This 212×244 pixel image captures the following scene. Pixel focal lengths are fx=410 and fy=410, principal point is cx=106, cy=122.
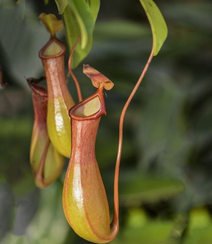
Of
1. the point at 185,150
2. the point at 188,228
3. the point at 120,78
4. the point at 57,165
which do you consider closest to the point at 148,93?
the point at 120,78


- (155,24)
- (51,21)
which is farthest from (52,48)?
(155,24)

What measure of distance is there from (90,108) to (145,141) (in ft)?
2.31

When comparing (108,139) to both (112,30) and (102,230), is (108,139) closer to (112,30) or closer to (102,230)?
(112,30)

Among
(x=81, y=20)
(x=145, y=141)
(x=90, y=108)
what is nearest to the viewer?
(x=81, y=20)

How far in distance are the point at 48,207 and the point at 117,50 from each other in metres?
0.50

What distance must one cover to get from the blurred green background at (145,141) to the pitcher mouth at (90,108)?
581 millimetres

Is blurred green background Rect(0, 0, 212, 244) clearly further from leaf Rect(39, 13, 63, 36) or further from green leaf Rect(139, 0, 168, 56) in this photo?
green leaf Rect(139, 0, 168, 56)

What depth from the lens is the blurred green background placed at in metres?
1.11

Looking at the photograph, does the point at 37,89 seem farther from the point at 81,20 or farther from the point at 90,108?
the point at 81,20

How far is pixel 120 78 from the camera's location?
130 centimetres

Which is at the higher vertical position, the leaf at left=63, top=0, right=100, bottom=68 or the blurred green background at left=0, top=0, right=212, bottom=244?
the leaf at left=63, top=0, right=100, bottom=68

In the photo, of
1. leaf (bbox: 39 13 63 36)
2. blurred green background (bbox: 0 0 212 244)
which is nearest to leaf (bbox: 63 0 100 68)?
leaf (bbox: 39 13 63 36)

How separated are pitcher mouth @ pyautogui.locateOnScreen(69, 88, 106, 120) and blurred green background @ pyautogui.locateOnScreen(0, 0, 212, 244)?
58cm

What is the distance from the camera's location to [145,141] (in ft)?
3.98
